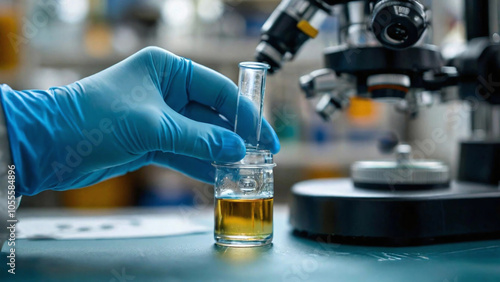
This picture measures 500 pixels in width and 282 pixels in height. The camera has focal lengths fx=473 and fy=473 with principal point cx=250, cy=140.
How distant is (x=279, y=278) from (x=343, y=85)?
1.35ft

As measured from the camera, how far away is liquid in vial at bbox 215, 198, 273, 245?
645 millimetres

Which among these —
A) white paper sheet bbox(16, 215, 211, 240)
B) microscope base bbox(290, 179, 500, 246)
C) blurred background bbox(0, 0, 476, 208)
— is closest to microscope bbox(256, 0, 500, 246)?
microscope base bbox(290, 179, 500, 246)

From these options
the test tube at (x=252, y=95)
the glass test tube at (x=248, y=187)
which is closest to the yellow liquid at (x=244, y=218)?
the glass test tube at (x=248, y=187)

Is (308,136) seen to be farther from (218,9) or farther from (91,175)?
(91,175)

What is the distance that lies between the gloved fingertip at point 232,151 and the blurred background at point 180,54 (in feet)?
5.09

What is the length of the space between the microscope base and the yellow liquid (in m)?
0.09

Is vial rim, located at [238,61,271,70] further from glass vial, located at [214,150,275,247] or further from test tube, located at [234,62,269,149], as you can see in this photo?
glass vial, located at [214,150,275,247]

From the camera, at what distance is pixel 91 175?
2.65ft

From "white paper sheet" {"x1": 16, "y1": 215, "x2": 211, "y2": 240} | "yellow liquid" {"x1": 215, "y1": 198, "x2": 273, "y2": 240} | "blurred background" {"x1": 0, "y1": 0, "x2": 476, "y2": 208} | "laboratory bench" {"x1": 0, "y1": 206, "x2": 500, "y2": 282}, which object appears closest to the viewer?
"laboratory bench" {"x1": 0, "y1": 206, "x2": 500, "y2": 282}

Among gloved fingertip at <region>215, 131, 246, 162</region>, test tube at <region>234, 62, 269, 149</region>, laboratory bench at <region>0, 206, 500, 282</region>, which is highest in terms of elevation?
test tube at <region>234, 62, 269, 149</region>

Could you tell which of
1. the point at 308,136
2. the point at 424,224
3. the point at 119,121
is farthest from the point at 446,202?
the point at 308,136

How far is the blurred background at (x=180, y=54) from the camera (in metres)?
2.13

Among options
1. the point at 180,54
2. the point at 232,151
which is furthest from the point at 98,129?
the point at 180,54

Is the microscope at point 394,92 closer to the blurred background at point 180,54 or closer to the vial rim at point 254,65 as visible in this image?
the vial rim at point 254,65
